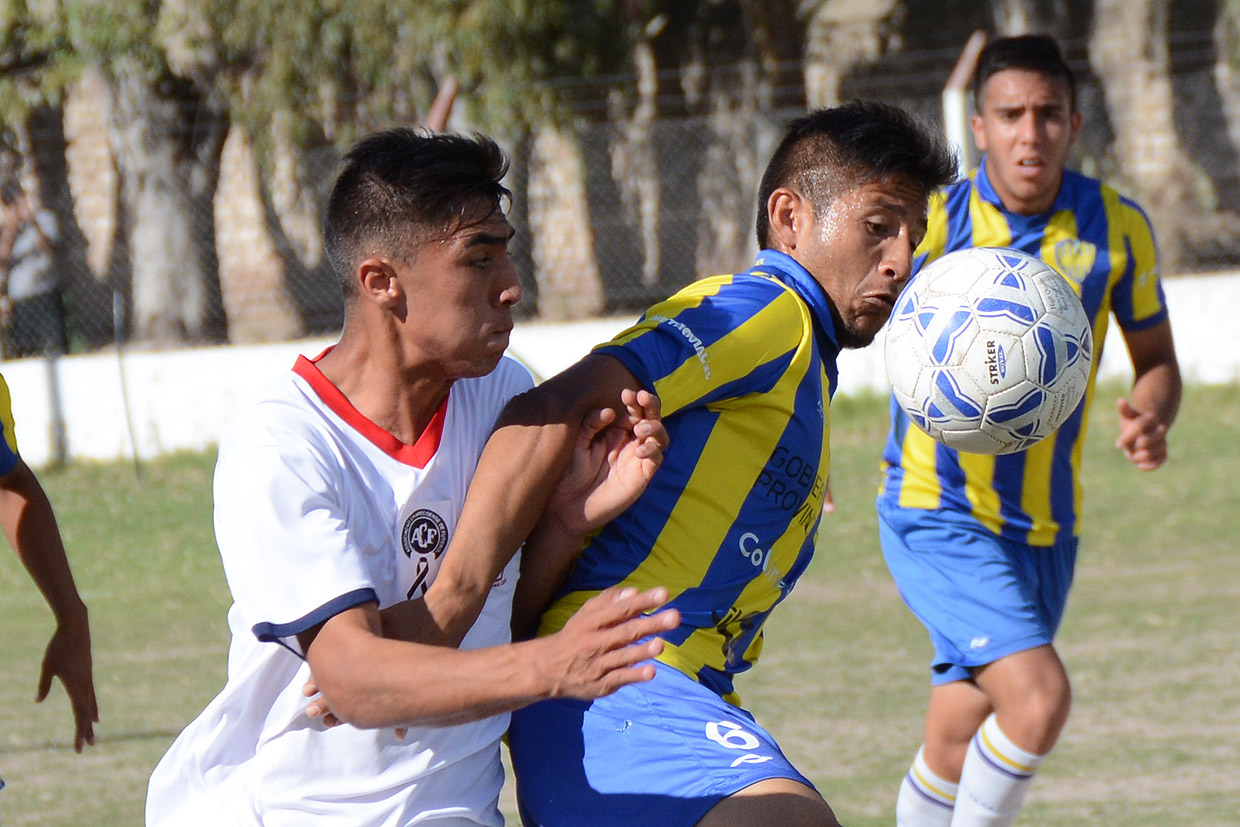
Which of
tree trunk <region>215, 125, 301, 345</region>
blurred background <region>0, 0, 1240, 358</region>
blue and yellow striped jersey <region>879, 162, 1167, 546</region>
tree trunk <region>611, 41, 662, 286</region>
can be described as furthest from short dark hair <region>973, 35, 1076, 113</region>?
tree trunk <region>215, 125, 301, 345</region>

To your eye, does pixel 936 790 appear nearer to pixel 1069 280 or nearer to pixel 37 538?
pixel 1069 280

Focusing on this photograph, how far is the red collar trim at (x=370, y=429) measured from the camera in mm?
2619

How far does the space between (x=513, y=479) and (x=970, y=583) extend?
84.7 inches

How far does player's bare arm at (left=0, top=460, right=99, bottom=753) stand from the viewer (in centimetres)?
352

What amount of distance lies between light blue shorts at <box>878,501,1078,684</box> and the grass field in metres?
0.63

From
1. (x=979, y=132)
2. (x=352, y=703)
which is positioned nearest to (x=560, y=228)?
(x=979, y=132)

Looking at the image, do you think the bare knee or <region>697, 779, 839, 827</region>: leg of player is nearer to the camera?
<region>697, 779, 839, 827</region>: leg of player

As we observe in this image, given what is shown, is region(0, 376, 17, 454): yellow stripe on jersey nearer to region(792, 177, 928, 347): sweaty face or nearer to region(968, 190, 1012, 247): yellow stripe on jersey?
region(792, 177, 928, 347): sweaty face

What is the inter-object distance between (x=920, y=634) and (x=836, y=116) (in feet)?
13.6

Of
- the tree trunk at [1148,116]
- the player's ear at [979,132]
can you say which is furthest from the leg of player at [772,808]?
the tree trunk at [1148,116]

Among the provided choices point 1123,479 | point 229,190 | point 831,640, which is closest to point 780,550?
point 831,640

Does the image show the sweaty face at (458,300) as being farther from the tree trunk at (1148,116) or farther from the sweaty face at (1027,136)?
the tree trunk at (1148,116)

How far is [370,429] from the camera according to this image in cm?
A: 262

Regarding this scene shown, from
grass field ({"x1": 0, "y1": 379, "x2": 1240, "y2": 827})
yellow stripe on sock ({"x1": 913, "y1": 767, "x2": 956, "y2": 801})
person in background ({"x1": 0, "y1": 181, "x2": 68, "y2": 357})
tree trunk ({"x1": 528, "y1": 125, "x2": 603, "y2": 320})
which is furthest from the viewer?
tree trunk ({"x1": 528, "y1": 125, "x2": 603, "y2": 320})
